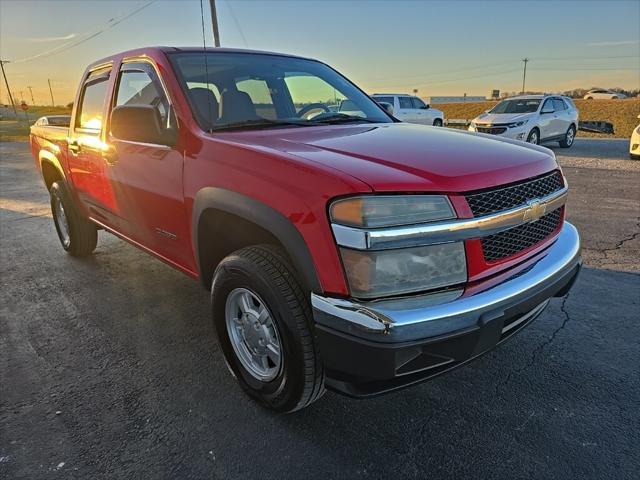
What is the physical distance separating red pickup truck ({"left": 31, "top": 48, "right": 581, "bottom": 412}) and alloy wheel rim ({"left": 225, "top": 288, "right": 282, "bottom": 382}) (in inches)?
0.4

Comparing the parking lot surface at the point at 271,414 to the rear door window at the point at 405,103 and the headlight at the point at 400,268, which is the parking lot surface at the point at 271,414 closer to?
the headlight at the point at 400,268

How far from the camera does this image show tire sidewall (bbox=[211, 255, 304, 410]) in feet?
6.47

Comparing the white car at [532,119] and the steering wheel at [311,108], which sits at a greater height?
the steering wheel at [311,108]

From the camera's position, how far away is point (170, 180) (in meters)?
2.68

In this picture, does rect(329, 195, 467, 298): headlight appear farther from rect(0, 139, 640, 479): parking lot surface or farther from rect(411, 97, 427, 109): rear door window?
rect(411, 97, 427, 109): rear door window

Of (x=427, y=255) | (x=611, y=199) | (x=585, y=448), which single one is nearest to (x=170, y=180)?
(x=427, y=255)

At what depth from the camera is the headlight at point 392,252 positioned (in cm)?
170

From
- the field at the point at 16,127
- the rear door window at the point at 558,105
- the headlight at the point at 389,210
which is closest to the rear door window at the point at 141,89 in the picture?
the headlight at the point at 389,210

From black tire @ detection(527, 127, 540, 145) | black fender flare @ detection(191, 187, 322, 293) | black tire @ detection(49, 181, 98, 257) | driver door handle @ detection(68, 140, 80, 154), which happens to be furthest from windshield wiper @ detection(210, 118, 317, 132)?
black tire @ detection(527, 127, 540, 145)

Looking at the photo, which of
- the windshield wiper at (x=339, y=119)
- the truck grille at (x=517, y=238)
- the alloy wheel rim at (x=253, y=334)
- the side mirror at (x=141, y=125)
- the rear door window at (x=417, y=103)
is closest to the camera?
→ the truck grille at (x=517, y=238)

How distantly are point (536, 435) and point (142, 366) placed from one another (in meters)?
2.21

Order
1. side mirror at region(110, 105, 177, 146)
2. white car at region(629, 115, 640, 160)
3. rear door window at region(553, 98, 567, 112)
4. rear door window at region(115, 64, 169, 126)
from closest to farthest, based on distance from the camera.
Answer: side mirror at region(110, 105, 177, 146), rear door window at region(115, 64, 169, 126), white car at region(629, 115, 640, 160), rear door window at region(553, 98, 567, 112)

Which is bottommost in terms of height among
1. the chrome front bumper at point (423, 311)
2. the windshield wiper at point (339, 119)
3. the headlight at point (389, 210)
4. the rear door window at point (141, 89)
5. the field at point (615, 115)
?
the field at point (615, 115)

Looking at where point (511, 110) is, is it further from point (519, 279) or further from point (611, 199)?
point (519, 279)
